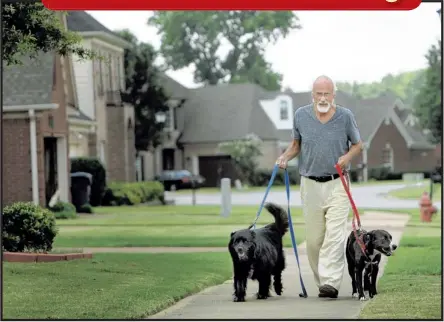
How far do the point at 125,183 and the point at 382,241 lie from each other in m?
21.2

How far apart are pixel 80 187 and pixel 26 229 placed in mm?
14811

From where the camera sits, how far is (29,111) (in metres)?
21.9

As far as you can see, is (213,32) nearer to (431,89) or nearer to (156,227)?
(431,89)

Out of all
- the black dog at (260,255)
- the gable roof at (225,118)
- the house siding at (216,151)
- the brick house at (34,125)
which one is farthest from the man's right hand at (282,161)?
the gable roof at (225,118)

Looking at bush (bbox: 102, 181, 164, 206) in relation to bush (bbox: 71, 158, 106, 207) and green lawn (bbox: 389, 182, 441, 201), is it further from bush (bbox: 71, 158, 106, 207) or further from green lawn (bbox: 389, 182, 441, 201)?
green lawn (bbox: 389, 182, 441, 201)

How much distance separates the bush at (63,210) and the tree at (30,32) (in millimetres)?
12333

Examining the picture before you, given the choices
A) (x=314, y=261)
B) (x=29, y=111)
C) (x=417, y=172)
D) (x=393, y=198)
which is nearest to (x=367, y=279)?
(x=314, y=261)

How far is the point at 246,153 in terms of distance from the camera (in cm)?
3369

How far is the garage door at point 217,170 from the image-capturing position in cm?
3686

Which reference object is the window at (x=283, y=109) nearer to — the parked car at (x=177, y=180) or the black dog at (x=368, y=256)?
the parked car at (x=177, y=180)

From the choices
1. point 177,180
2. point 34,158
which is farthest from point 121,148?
point 34,158

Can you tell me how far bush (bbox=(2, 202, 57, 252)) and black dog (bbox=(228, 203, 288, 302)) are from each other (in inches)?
150

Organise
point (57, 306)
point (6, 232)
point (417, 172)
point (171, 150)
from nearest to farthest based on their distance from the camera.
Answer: point (57, 306) → point (6, 232) → point (417, 172) → point (171, 150)

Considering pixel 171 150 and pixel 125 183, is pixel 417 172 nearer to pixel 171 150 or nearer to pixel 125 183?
pixel 125 183
